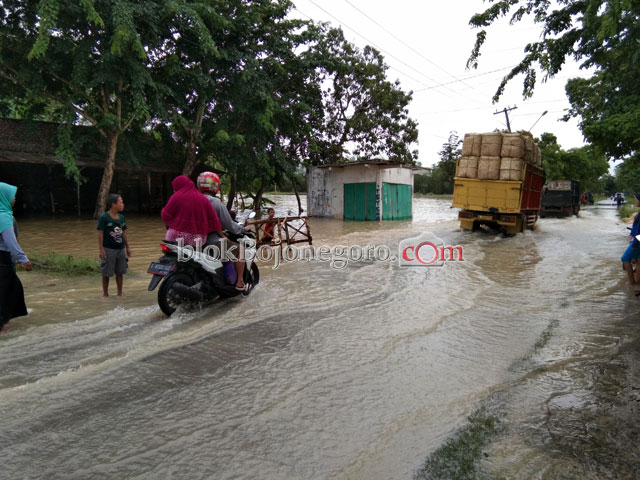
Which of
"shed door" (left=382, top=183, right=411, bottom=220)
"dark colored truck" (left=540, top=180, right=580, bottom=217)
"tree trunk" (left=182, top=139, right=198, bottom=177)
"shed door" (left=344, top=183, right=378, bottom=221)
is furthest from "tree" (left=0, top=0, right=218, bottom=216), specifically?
"dark colored truck" (left=540, top=180, right=580, bottom=217)

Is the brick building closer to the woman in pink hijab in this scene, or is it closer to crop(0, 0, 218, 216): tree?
crop(0, 0, 218, 216): tree

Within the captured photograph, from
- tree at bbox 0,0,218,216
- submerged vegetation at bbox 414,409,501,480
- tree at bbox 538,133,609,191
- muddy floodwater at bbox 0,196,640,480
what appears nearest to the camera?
submerged vegetation at bbox 414,409,501,480

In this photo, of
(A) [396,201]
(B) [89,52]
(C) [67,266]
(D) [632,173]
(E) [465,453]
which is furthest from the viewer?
(D) [632,173]

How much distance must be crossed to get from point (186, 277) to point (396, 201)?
2201cm

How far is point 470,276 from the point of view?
8289 mm

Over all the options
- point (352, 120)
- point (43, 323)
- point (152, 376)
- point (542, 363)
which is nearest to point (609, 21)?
point (542, 363)

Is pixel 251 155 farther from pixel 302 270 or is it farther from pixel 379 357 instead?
pixel 379 357

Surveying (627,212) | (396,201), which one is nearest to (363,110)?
(396,201)

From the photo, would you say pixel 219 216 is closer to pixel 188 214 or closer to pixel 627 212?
pixel 188 214

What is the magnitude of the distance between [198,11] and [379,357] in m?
15.8

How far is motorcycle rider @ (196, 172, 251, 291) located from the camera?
5453 mm

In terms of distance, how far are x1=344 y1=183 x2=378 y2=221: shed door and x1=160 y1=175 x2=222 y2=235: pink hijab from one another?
1990 cm

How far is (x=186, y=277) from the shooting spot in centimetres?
536

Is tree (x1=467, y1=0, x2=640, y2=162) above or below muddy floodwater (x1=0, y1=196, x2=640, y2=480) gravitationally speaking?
above
